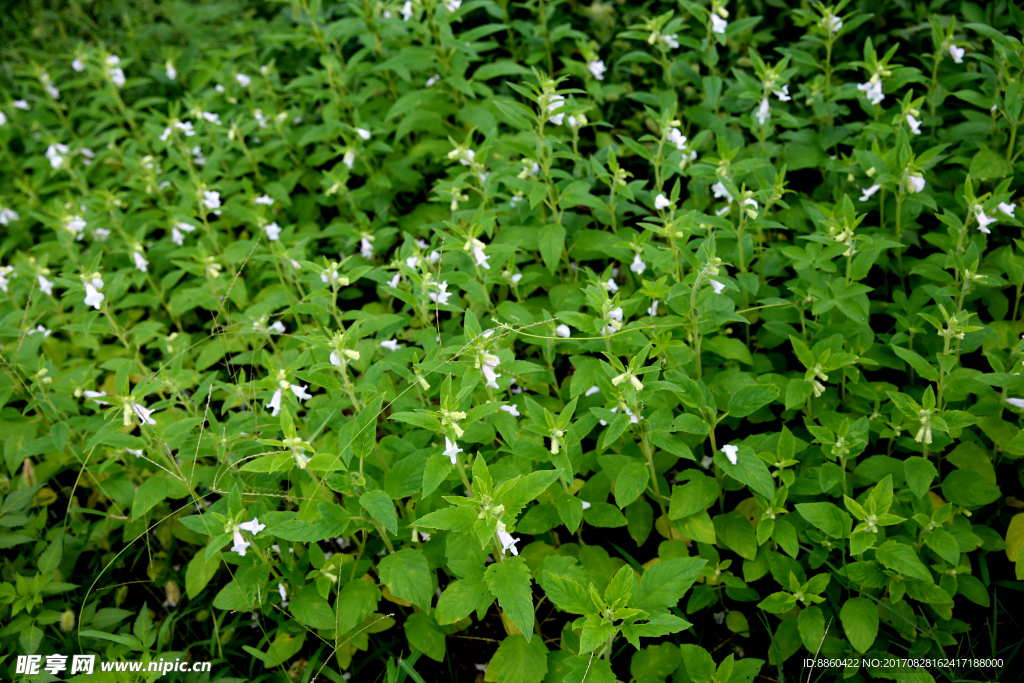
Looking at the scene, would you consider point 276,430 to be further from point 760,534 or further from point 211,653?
point 760,534

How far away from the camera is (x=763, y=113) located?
11.6 feet

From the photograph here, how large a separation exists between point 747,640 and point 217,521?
7.29ft

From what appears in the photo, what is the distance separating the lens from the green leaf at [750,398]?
2463 mm

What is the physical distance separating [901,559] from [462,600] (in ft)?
5.01

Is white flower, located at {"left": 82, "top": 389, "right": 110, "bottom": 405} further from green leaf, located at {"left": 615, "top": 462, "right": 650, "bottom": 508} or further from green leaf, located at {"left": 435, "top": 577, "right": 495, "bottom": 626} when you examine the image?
green leaf, located at {"left": 615, "top": 462, "right": 650, "bottom": 508}

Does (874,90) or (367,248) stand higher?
(874,90)

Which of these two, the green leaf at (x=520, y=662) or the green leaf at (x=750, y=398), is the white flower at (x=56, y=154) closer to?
the green leaf at (x=520, y=662)

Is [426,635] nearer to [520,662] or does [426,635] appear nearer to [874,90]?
[520,662]

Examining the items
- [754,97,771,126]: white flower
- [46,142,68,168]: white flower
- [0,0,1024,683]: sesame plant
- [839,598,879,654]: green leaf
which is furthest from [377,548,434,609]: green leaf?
[46,142,68,168]: white flower

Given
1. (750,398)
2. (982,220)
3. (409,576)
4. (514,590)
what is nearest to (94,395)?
(409,576)

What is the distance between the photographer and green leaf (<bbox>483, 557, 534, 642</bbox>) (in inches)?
77.2

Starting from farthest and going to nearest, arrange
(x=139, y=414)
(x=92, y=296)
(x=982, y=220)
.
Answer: (x=92, y=296) → (x=982, y=220) → (x=139, y=414)

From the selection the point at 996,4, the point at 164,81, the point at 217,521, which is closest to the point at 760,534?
the point at 217,521

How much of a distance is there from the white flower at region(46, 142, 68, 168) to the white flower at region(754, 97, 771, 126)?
494cm
